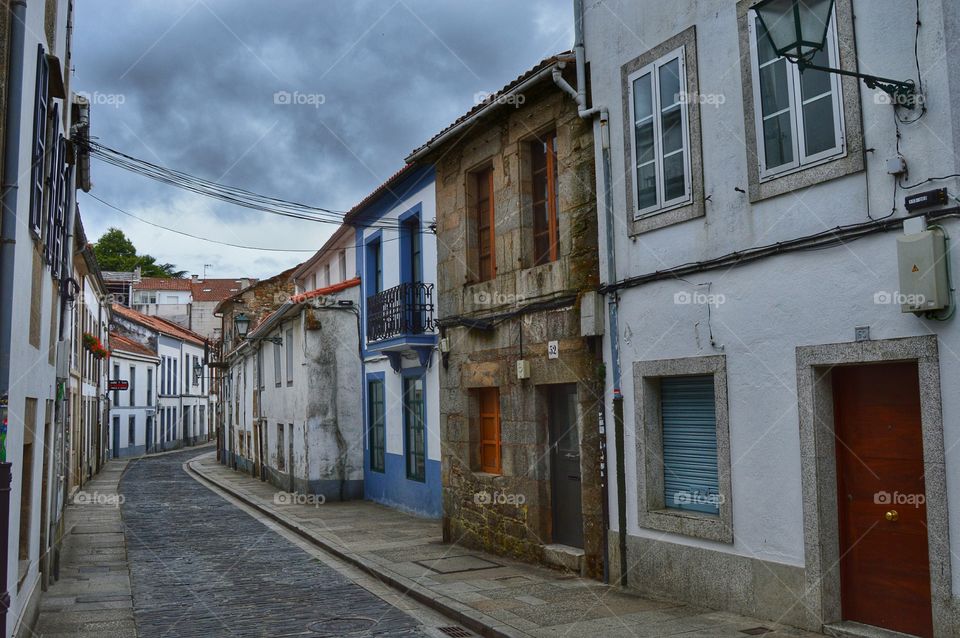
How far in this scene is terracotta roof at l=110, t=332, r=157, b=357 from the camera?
3959 cm

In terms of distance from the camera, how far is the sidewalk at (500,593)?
754cm

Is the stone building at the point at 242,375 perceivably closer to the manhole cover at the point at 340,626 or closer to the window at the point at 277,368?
the window at the point at 277,368

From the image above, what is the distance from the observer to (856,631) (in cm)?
669

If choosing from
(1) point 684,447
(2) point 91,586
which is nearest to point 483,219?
(1) point 684,447

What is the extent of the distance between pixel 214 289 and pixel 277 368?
48.2 meters

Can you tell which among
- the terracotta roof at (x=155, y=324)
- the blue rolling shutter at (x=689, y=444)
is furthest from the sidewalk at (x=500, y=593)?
the terracotta roof at (x=155, y=324)

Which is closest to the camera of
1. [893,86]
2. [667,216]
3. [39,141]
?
[893,86]

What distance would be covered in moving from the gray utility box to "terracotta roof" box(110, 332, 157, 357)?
37.7 metres

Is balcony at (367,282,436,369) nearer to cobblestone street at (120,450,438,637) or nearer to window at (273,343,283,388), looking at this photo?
cobblestone street at (120,450,438,637)

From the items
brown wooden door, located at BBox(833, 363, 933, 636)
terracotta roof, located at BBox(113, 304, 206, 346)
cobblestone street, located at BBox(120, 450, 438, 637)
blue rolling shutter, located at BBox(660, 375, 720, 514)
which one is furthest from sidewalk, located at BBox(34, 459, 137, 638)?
terracotta roof, located at BBox(113, 304, 206, 346)

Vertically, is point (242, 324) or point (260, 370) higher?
point (242, 324)

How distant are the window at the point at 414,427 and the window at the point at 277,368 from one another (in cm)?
770

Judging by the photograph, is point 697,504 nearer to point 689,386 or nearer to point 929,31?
point 689,386

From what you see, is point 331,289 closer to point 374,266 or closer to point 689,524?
point 374,266
